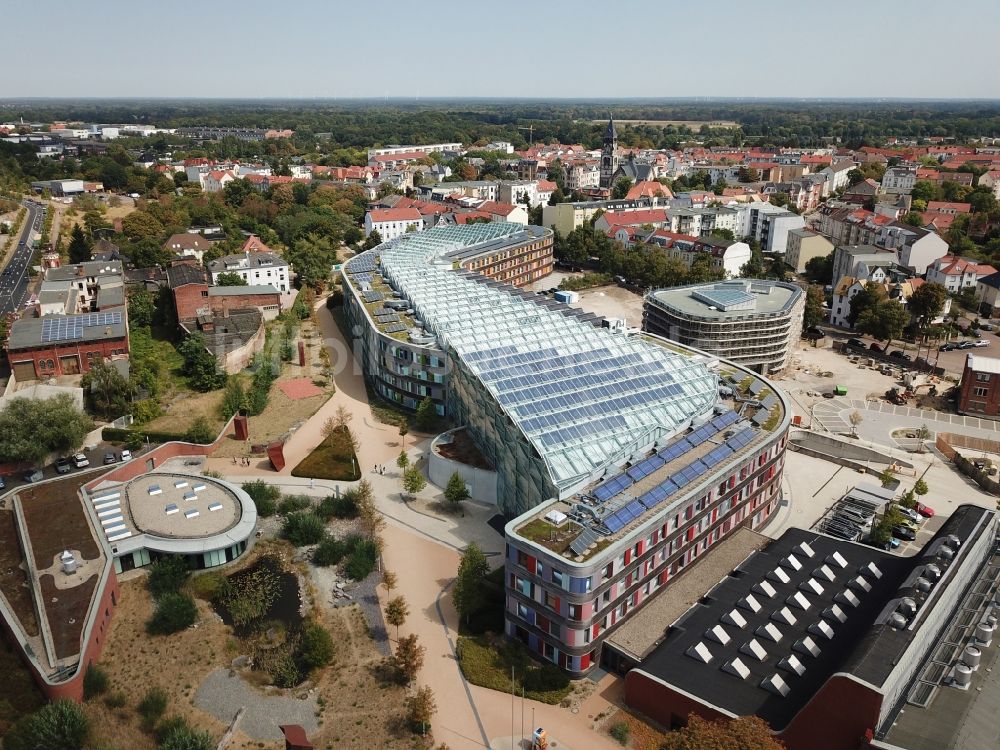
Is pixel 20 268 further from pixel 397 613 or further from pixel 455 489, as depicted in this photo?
pixel 397 613

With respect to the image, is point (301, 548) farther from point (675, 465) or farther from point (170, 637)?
point (675, 465)

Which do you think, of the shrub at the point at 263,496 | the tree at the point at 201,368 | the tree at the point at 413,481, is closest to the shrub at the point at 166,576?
the shrub at the point at 263,496

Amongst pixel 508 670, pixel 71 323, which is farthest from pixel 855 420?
pixel 71 323

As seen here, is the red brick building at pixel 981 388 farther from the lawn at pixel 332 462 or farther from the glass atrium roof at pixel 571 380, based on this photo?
the lawn at pixel 332 462

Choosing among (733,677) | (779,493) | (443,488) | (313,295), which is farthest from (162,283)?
(733,677)

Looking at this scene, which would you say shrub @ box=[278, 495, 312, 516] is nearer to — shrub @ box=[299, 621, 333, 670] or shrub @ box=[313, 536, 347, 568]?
shrub @ box=[313, 536, 347, 568]

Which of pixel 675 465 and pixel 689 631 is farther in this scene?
pixel 675 465
